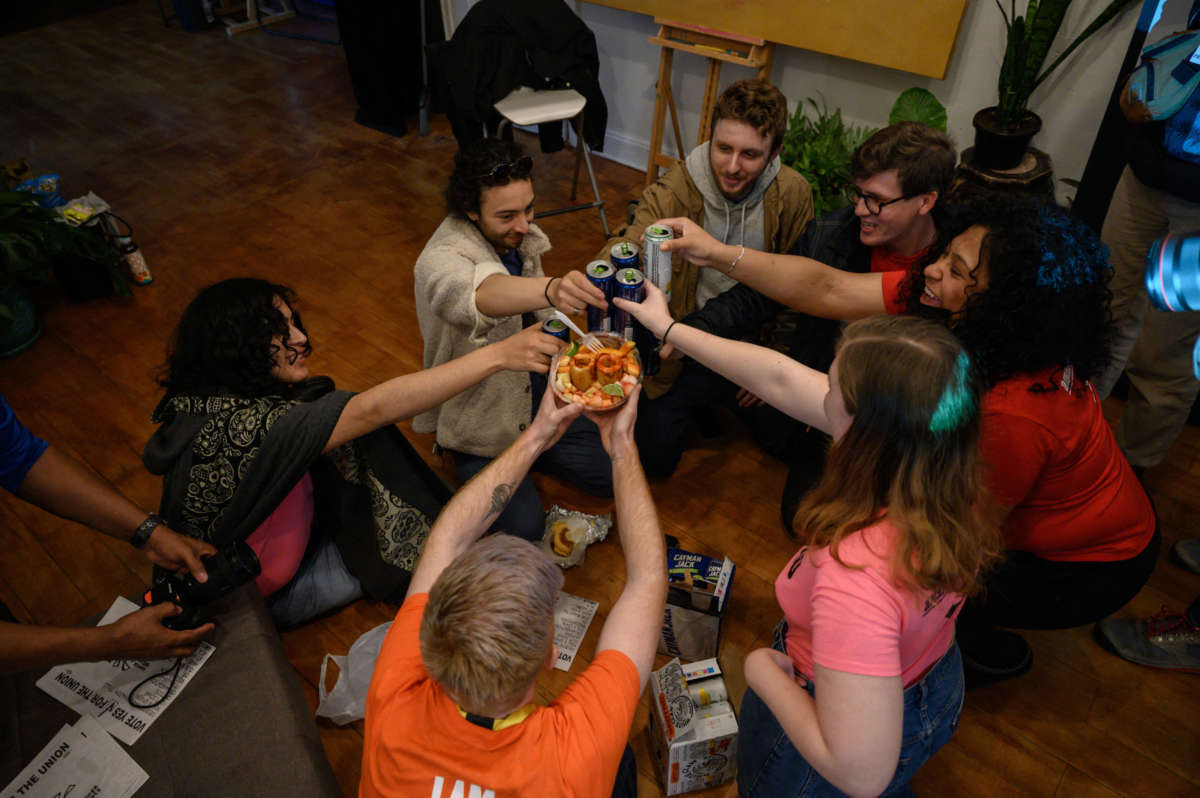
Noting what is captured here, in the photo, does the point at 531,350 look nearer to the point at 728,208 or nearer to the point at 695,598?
the point at 695,598

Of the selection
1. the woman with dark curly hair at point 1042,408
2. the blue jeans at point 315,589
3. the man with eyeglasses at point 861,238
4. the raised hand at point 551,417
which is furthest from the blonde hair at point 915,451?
the blue jeans at point 315,589

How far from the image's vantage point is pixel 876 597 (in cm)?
104

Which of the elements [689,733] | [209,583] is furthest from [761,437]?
[209,583]

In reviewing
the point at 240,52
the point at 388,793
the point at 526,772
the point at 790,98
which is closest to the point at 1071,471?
the point at 526,772

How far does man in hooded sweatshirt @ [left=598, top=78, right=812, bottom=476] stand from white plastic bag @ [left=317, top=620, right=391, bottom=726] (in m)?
1.10

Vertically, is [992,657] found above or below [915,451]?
below

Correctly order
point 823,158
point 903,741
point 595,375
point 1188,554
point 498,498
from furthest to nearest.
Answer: point 823,158 → point 1188,554 → point 595,375 → point 498,498 → point 903,741

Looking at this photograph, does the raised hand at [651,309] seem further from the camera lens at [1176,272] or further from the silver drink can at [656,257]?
the camera lens at [1176,272]

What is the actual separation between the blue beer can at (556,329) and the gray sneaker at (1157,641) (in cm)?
184

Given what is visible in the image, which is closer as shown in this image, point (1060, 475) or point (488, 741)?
point (488, 741)

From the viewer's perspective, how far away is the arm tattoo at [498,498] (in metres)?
1.42

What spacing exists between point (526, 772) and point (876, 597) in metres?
0.57

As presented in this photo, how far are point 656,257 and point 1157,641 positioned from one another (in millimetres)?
1857

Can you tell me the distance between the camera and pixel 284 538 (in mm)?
1893
